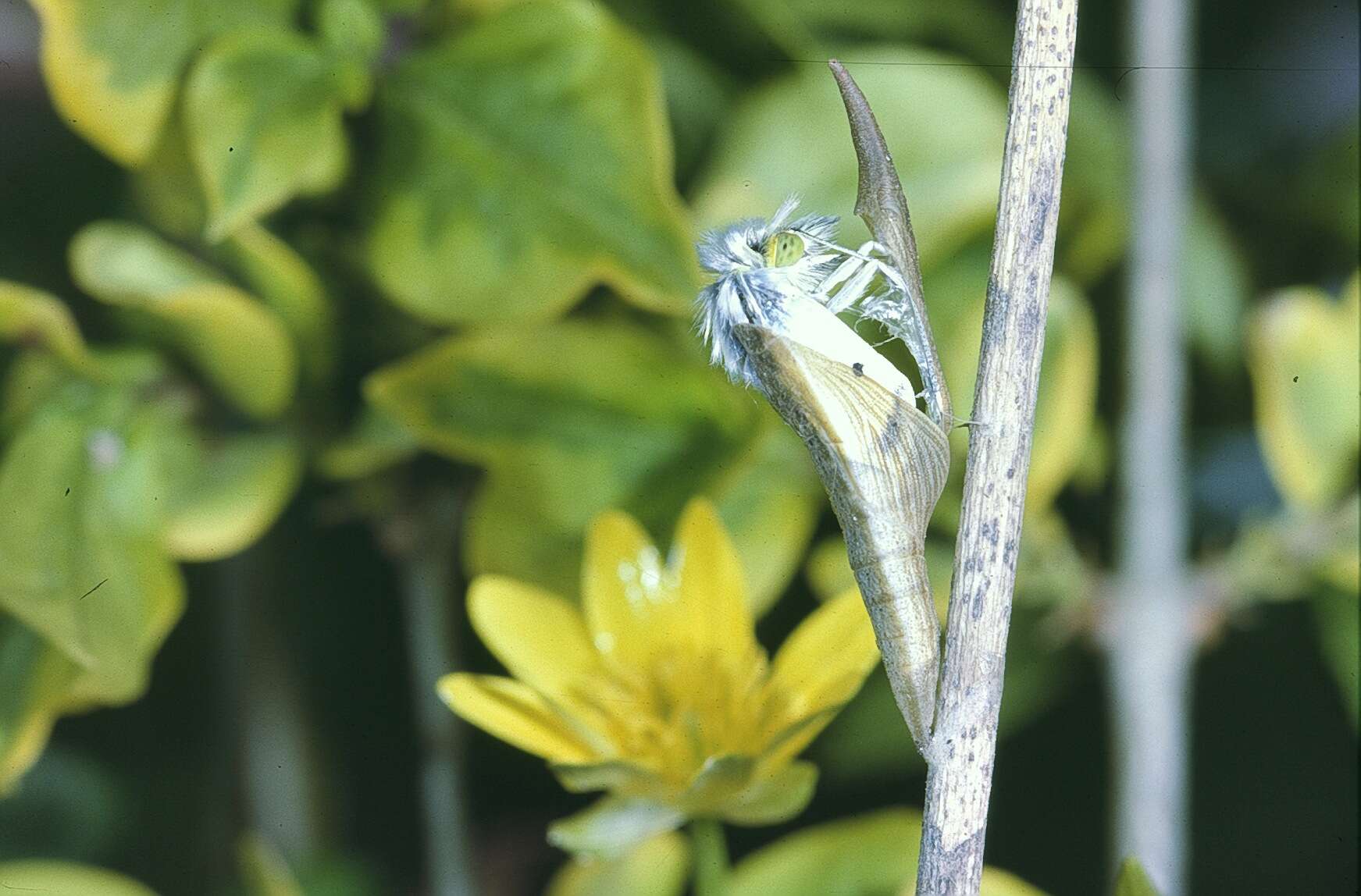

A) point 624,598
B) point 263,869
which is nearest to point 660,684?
point 624,598

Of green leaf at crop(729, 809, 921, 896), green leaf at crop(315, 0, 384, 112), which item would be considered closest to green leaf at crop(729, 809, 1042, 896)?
green leaf at crop(729, 809, 921, 896)

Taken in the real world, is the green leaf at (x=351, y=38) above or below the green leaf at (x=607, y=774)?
above

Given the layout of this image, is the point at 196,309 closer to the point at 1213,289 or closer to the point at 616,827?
the point at 616,827

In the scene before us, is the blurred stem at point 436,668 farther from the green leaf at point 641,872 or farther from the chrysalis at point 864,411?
the chrysalis at point 864,411

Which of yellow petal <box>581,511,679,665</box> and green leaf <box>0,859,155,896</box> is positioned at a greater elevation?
yellow petal <box>581,511,679,665</box>

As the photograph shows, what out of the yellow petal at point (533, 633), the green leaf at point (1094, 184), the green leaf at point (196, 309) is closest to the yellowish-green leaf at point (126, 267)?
the green leaf at point (196, 309)

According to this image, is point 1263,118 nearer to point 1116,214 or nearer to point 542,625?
point 1116,214

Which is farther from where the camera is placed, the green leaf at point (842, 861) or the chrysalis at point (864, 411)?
the green leaf at point (842, 861)

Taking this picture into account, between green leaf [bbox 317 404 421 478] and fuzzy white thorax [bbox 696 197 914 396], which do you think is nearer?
fuzzy white thorax [bbox 696 197 914 396]

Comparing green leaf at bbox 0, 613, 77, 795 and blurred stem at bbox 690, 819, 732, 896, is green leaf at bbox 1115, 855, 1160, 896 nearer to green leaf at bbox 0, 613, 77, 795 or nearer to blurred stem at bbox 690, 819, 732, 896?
blurred stem at bbox 690, 819, 732, 896
